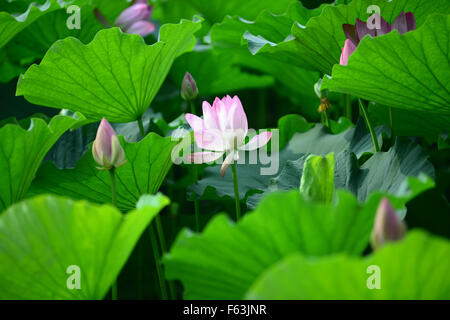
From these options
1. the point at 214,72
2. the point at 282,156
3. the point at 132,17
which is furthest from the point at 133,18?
the point at 282,156

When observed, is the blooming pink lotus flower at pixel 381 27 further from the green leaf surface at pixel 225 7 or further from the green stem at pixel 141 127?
the green leaf surface at pixel 225 7

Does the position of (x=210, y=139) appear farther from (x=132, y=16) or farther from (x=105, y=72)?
(x=132, y=16)

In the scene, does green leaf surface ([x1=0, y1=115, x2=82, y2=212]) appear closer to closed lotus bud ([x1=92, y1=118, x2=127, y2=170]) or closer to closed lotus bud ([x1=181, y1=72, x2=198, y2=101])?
closed lotus bud ([x1=92, y1=118, x2=127, y2=170])

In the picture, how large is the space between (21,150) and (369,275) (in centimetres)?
52

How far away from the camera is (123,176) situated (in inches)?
35.1

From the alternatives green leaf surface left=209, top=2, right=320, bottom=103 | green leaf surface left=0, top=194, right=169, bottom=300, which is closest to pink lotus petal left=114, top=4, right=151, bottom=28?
green leaf surface left=209, top=2, right=320, bottom=103

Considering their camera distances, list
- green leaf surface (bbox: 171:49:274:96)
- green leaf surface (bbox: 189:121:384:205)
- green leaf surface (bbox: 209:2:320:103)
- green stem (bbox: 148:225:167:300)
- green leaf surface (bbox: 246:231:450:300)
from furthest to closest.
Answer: green leaf surface (bbox: 171:49:274:96) → green leaf surface (bbox: 209:2:320:103) → green leaf surface (bbox: 189:121:384:205) → green stem (bbox: 148:225:167:300) → green leaf surface (bbox: 246:231:450:300)

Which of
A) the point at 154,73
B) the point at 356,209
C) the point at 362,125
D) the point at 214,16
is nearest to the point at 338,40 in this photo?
the point at 362,125

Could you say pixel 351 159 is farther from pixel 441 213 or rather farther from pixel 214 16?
pixel 214 16

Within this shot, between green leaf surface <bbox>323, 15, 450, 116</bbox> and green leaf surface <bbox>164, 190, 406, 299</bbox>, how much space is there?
286 mm

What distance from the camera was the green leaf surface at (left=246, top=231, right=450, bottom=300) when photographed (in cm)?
46

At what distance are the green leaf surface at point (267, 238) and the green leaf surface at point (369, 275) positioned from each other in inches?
2.0

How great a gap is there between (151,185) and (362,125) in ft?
1.27

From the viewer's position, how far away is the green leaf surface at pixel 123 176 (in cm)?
86
